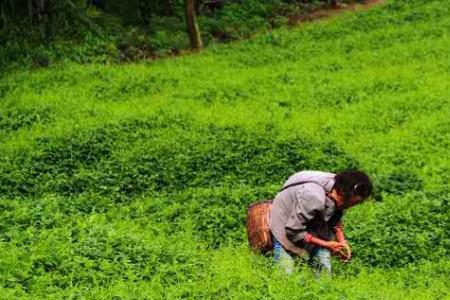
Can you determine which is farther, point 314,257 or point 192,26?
point 192,26

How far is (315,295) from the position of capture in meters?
5.86

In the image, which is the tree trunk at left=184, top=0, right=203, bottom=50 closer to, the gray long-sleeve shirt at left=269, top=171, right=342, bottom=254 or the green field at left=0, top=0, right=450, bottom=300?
the green field at left=0, top=0, right=450, bottom=300

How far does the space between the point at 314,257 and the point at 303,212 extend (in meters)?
0.59

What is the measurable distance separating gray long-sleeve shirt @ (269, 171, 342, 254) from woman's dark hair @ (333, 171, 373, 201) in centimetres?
18

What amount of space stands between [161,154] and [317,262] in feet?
18.1

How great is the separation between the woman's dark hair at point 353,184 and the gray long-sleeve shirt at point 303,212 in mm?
175

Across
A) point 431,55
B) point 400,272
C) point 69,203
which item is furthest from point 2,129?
point 431,55

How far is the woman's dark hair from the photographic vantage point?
241 inches

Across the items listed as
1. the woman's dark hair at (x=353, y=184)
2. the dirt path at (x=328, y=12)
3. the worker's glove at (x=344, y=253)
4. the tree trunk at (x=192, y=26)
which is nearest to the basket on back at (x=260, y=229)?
the worker's glove at (x=344, y=253)

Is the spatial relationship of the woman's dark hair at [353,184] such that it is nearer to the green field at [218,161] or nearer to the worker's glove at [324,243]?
the worker's glove at [324,243]

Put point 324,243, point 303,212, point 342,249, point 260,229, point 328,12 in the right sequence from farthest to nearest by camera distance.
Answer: point 328,12 < point 260,229 < point 342,249 < point 324,243 < point 303,212

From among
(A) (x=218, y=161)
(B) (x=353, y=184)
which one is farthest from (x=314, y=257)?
(A) (x=218, y=161)

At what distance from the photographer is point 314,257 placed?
21.9 ft

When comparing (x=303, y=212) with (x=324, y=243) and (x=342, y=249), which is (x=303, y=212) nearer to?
(x=324, y=243)
